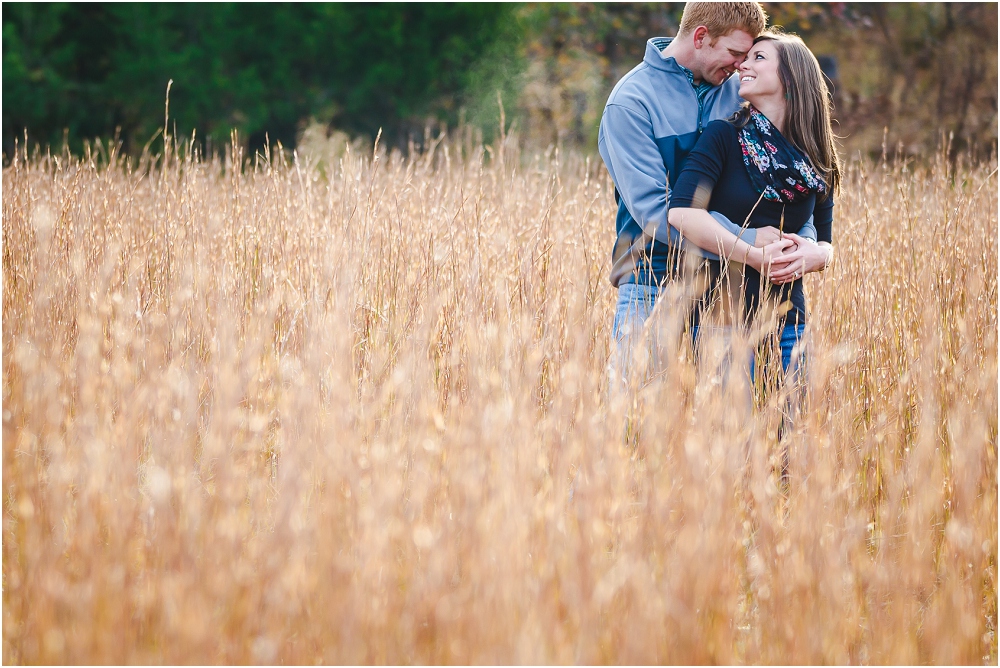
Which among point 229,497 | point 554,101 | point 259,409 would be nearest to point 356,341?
point 259,409

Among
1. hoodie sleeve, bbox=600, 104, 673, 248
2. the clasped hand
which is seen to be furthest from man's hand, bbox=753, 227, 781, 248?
hoodie sleeve, bbox=600, 104, 673, 248

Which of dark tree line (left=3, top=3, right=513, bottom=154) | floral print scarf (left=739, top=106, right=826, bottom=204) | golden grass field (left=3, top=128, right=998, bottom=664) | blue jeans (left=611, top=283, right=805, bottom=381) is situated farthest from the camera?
dark tree line (left=3, top=3, right=513, bottom=154)

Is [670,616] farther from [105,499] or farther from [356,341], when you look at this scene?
[356,341]

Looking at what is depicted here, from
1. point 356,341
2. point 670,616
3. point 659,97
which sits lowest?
point 670,616

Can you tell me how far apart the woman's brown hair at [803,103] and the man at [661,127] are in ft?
0.34

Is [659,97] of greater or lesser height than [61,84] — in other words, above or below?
below

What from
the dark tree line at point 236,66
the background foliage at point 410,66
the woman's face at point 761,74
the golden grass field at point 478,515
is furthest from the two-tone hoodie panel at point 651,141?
the dark tree line at point 236,66

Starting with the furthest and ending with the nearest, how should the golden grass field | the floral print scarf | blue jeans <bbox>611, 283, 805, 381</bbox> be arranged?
the floral print scarf < blue jeans <bbox>611, 283, 805, 381</bbox> < the golden grass field

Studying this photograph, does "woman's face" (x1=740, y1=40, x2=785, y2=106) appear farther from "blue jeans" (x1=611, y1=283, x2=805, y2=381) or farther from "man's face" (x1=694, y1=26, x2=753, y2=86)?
"blue jeans" (x1=611, y1=283, x2=805, y2=381)

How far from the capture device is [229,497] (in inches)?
47.9

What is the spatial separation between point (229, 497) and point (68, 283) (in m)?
1.41

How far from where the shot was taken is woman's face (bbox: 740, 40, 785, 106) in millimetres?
1800

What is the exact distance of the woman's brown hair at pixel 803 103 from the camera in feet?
5.90

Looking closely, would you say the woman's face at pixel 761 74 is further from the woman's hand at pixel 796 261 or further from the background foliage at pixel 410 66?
the background foliage at pixel 410 66
